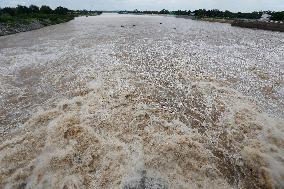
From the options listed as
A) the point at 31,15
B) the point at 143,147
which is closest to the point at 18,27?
the point at 31,15

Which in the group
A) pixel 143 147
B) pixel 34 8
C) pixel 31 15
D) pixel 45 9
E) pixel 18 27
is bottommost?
pixel 45 9

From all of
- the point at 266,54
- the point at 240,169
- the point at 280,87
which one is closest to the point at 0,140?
the point at 240,169

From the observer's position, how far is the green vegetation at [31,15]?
144 feet

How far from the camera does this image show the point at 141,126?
9484mm

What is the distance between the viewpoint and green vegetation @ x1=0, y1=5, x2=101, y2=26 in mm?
43969

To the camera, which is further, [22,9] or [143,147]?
[22,9]

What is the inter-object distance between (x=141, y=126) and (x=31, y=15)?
5888cm

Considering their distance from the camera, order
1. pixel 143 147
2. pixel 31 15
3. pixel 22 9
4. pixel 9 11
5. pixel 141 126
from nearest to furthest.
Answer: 1. pixel 143 147
2. pixel 141 126
3. pixel 31 15
4. pixel 9 11
5. pixel 22 9

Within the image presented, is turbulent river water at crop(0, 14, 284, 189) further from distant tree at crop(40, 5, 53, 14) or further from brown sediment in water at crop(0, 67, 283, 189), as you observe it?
distant tree at crop(40, 5, 53, 14)

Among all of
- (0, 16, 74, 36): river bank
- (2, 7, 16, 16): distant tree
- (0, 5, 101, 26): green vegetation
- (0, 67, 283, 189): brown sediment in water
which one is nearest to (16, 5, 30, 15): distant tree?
(0, 5, 101, 26): green vegetation

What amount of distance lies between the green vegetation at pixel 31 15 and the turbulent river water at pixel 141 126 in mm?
30312

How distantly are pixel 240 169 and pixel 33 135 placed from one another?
6270 mm

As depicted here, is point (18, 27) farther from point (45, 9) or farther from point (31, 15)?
point (45, 9)

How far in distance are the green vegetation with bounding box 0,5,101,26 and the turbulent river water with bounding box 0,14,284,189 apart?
3031cm
